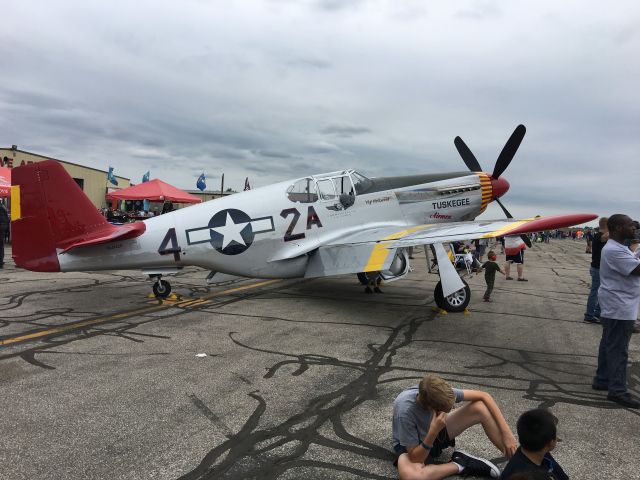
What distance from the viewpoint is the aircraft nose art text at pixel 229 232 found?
8.71 meters

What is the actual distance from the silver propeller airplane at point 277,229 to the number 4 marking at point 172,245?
19mm

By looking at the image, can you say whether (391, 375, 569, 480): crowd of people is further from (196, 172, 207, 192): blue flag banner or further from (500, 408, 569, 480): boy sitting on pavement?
(196, 172, 207, 192): blue flag banner

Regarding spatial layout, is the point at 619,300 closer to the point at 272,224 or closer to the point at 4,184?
the point at 272,224

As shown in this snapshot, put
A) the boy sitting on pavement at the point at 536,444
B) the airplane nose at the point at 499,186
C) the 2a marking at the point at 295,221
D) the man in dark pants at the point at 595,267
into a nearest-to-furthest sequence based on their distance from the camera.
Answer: the boy sitting on pavement at the point at 536,444 < the man in dark pants at the point at 595,267 < the 2a marking at the point at 295,221 < the airplane nose at the point at 499,186

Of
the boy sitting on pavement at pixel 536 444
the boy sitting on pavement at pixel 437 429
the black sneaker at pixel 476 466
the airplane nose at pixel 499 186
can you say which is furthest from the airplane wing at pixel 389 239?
the boy sitting on pavement at pixel 536 444

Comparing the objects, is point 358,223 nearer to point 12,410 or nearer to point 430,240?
point 430,240

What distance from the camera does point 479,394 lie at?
3143 mm

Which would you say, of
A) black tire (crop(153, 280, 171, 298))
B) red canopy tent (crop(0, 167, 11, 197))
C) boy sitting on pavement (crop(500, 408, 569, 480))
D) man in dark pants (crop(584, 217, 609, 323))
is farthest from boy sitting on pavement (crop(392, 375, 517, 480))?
red canopy tent (crop(0, 167, 11, 197))

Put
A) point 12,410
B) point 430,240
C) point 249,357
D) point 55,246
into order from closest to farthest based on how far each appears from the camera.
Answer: point 12,410 → point 249,357 → point 430,240 → point 55,246

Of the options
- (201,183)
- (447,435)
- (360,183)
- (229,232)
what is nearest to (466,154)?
(360,183)

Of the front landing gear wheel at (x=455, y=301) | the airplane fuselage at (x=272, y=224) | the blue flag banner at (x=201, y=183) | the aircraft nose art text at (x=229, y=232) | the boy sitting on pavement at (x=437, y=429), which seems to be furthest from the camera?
the blue flag banner at (x=201, y=183)

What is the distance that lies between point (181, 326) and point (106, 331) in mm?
1096

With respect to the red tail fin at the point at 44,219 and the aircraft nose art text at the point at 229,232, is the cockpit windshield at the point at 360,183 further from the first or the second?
the red tail fin at the point at 44,219

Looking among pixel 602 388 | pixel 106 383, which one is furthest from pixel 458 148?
pixel 106 383
